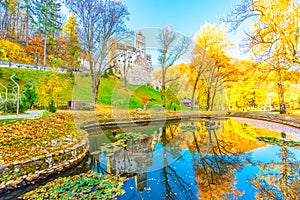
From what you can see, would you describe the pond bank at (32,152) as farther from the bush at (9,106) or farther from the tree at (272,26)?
the tree at (272,26)

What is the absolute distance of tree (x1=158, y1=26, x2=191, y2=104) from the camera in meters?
15.4

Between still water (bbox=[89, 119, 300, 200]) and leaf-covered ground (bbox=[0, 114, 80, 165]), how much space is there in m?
1.11

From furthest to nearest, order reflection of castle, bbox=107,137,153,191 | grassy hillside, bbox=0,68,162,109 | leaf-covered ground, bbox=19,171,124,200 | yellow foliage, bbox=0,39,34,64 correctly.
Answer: yellow foliage, bbox=0,39,34,64, grassy hillside, bbox=0,68,162,109, reflection of castle, bbox=107,137,153,191, leaf-covered ground, bbox=19,171,124,200

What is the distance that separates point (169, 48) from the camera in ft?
52.4

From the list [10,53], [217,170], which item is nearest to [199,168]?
[217,170]

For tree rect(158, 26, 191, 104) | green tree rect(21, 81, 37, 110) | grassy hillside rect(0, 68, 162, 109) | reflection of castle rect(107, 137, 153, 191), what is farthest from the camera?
tree rect(158, 26, 191, 104)

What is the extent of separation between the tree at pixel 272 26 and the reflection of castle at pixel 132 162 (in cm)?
937

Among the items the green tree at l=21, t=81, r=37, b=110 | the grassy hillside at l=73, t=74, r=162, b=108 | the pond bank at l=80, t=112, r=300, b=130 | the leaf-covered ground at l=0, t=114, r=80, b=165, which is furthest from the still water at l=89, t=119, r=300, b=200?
the grassy hillside at l=73, t=74, r=162, b=108

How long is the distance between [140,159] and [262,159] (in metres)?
3.84

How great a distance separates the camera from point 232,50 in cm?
1780

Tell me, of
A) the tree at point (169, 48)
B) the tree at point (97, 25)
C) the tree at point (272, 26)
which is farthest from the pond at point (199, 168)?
the tree at point (169, 48)

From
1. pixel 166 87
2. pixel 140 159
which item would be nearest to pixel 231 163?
pixel 140 159

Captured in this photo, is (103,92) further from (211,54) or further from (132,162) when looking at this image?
(132,162)

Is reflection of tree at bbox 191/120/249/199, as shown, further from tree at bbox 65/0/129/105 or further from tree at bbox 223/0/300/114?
tree at bbox 65/0/129/105
